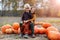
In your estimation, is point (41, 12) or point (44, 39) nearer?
point (44, 39)

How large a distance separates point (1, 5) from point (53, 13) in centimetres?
203

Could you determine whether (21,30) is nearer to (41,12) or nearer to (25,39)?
(25,39)

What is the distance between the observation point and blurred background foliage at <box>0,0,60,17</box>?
25.1 feet

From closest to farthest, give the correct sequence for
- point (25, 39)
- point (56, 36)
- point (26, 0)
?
point (56, 36)
point (25, 39)
point (26, 0)

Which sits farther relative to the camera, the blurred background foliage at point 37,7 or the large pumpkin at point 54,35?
the blurred background foliage at point 37,7

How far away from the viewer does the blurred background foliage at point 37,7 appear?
25.1 feet

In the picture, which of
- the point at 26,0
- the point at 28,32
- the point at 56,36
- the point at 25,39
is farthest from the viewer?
the point at 26,0

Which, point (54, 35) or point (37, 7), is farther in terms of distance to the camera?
point (37, 7)

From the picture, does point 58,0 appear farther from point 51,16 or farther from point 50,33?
point 50,33

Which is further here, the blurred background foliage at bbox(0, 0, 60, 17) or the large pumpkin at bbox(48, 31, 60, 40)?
the blurred background foliage at bbox(0, 0, 60, 17)

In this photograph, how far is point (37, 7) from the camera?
760cm

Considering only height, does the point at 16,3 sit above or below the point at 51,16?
above

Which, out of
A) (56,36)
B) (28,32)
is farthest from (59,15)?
(56,36)

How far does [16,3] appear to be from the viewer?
769cm
